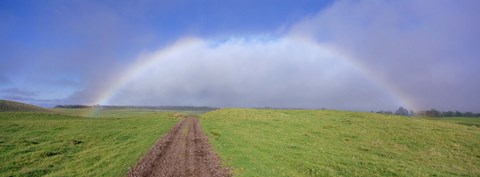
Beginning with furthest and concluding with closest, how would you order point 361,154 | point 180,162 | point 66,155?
point 361,154 → point 66,155 → point 180,162

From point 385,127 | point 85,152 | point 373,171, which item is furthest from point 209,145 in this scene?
point 385,127

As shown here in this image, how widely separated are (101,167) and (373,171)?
62.4ft

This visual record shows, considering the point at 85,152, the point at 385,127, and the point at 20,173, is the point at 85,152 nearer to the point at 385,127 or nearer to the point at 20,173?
the point at 20,173

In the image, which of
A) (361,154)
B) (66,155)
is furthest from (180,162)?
(361,154)

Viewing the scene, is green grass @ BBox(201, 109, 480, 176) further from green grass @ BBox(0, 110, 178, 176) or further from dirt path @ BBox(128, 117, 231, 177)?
green grass @ BBox(0, 110, 178, 176)

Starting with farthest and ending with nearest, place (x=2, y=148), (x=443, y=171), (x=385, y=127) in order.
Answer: (x=385, y=127) → (x=2, y=148) → (x=443, y=171)

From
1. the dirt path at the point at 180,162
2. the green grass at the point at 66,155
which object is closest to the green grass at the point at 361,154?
the dirt path at the point at 180,162

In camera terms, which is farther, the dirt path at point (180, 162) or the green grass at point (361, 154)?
the green grass at point (361, 154)

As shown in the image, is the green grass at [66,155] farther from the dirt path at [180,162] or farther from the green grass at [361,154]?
the green grass at [361,154]

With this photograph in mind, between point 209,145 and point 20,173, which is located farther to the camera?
point 209,145

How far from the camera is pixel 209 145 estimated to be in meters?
33.7

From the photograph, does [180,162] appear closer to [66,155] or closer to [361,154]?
[66,155]

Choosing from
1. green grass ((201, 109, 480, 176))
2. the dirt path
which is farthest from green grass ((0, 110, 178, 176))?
green grass ((201, 109, 480, 176))

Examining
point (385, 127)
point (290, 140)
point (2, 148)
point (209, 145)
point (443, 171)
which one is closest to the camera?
point (443, 171)
